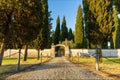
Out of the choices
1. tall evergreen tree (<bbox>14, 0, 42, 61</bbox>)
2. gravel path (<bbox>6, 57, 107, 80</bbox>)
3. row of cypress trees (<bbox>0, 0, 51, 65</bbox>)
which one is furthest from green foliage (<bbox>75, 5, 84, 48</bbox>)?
gravel path (<bbox>6, 57, 107, 80</bbox>)

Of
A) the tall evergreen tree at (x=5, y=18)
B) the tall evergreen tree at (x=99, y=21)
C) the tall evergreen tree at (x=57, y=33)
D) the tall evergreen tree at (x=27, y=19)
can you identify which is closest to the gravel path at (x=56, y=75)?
the tall evergreen tree at (x=27, y=19)

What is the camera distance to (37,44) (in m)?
48.1

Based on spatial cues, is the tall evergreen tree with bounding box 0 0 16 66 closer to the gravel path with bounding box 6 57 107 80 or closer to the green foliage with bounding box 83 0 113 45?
the gravel path with bounding box 6 57 107 80

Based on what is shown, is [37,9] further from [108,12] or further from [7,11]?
[108,12]

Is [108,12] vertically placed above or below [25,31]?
above

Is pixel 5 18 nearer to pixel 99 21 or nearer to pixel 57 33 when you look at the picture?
pixel 99 21

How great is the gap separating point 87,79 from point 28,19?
35.0 ft

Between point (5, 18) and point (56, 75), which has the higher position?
point (5, 18)

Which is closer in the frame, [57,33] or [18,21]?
[18,21]

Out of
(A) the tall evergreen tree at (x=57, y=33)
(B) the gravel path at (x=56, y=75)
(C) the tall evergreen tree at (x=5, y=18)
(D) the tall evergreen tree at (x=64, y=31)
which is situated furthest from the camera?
(D) the tall evergreen tree at (x=64, y=31)

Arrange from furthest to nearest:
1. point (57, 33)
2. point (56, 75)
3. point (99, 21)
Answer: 1. point (57, 33)
2. point (99, 21)
3. point (56, 75)

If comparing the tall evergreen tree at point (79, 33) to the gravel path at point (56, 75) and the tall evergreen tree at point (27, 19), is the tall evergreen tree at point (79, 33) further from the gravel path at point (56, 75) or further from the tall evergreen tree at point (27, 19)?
the gravel path at point (56, 75)

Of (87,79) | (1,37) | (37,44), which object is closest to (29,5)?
(1,37)

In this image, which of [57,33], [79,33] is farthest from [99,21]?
[57,33]
